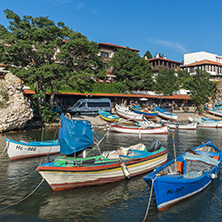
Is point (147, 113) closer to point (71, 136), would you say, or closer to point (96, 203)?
point (71, 136)

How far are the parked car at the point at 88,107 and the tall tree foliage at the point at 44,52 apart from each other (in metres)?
7.34

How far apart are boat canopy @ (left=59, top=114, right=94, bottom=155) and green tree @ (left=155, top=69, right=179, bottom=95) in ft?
168

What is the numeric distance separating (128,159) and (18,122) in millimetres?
21410

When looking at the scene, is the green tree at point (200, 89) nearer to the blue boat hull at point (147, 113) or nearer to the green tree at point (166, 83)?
the green tree at point (166, 83)

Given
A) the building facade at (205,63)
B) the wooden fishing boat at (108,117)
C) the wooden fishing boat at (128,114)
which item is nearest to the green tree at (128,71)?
the wooden fishing boat at (128,114)

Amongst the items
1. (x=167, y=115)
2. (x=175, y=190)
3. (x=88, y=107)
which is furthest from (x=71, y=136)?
(x=167, y=115)

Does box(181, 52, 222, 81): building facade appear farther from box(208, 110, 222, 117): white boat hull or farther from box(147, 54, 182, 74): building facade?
box(208, 110, 222, 117): white boat hull

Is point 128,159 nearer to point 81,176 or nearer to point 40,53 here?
point 81,176

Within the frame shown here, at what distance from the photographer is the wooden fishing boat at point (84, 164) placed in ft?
41.1

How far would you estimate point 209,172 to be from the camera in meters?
12.6

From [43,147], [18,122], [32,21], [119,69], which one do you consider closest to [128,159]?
[43,147]

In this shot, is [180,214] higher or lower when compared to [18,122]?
lower

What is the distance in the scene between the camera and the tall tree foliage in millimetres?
31844

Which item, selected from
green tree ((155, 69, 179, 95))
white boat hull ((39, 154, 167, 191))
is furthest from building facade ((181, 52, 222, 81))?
white boat hull ((39, 154, 167, 191))
